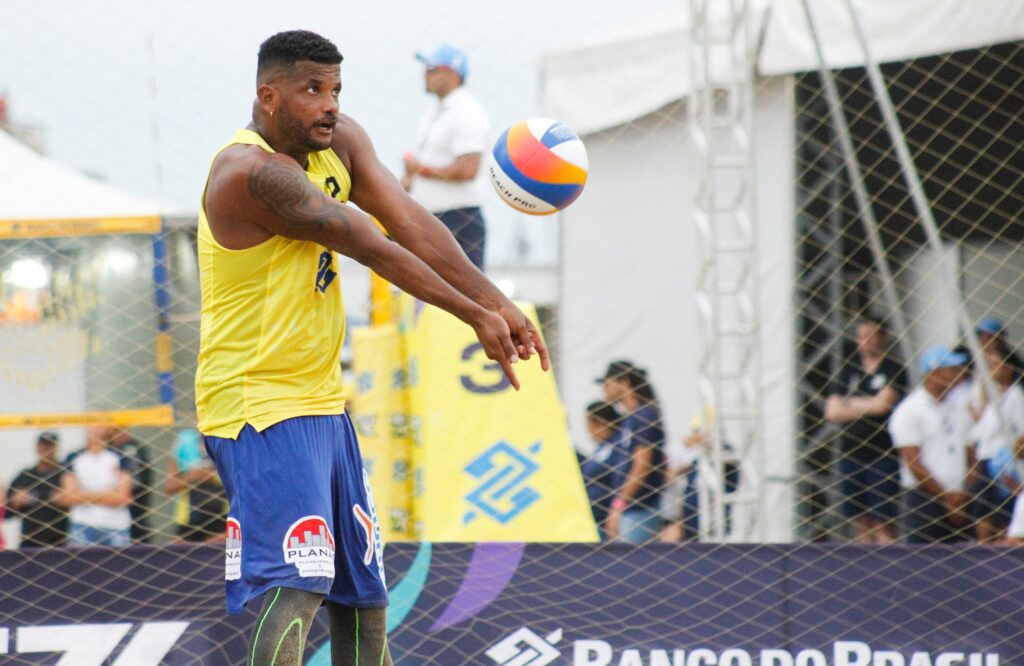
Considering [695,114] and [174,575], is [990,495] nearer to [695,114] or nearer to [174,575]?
[695,114]

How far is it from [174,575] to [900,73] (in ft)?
14.8

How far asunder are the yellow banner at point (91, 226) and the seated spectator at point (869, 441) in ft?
Answer: 10.6

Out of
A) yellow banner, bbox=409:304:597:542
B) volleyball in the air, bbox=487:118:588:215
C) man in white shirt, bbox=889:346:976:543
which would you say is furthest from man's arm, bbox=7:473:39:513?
man in white shirt, bbox=889:346:976:543

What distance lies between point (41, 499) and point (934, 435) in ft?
13.5

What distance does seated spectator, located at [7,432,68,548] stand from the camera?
5.78 m

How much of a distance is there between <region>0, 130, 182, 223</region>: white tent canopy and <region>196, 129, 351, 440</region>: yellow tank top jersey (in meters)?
1.98

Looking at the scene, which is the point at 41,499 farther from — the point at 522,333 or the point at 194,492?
the point at 522,333

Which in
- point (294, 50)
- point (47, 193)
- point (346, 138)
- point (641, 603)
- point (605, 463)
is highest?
point (47, 193)

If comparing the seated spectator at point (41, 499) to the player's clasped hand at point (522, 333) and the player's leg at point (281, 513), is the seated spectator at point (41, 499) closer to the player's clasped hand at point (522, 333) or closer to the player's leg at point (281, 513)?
the player's leg at point (281, 513)

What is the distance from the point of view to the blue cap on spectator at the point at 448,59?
17.1 feet

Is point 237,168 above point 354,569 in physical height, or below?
above

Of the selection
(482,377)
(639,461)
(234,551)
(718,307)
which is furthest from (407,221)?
(639,461)

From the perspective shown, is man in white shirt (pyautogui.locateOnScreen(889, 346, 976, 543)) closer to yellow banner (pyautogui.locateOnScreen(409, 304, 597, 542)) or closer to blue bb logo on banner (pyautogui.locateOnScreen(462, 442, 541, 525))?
yellow banner (pyautogui.locateOnScreen(409, 304, 597, 542))

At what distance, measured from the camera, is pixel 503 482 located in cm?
517
